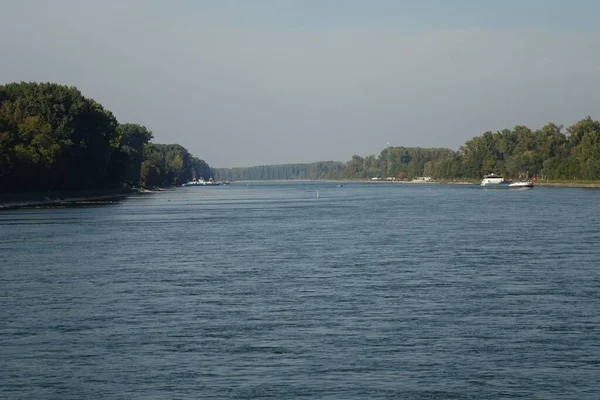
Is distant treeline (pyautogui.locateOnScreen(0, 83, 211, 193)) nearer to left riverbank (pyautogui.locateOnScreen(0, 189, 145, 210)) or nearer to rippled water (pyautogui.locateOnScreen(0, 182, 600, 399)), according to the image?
left riverbank (pyautogui.locateOnScreen(0, 189, 145, 210))

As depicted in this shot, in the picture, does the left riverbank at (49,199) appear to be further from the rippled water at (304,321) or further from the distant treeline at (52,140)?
the rippled water at (304,321)

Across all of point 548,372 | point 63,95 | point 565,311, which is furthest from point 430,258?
point 63,95

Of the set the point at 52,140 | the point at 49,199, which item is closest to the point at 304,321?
the point at 52,140

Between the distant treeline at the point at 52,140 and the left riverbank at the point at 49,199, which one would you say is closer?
the left riverbank at the point at 49,199

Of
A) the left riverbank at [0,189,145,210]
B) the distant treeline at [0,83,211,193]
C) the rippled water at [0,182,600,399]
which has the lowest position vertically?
the left riverbank at [0,189,145,210]

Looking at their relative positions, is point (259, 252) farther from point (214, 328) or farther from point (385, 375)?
point (385, 375)

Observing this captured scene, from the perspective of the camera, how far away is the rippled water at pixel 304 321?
20188 mm

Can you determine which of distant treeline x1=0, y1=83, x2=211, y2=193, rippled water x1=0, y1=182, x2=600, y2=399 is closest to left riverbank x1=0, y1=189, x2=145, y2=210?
distant treeline x1=0, y1=83, x2=211, y2=193

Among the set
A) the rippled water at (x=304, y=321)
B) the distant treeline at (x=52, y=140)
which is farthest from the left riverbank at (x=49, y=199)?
the rippled water at (x=304, y=321)

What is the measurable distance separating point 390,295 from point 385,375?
12215 mm

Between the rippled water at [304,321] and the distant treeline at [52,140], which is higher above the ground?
the distant treeline at [52,140]

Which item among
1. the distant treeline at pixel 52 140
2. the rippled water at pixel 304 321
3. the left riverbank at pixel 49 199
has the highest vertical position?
the distant treeline at pixel 52 140

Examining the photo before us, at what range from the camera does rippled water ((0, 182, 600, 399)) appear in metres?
20.2

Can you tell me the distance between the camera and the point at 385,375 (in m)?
20.7
